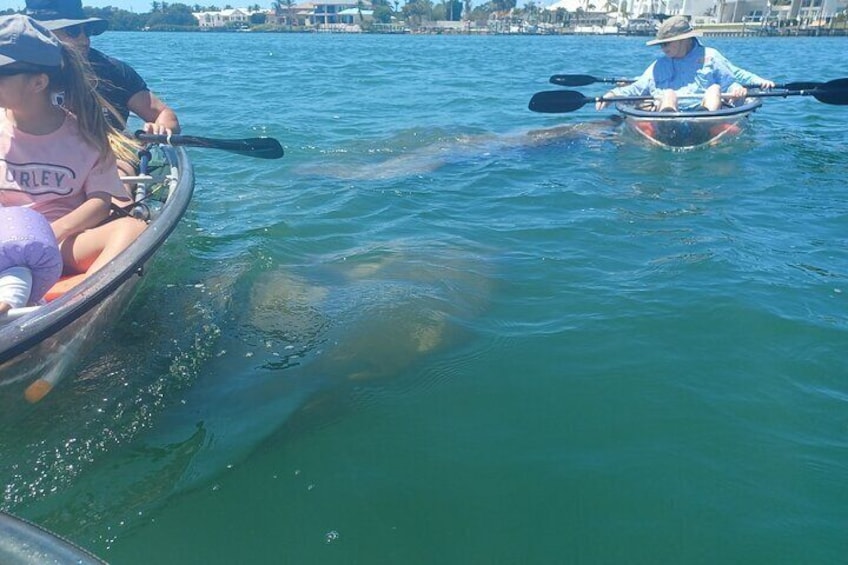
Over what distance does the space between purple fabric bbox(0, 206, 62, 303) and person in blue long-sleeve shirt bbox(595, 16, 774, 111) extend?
25.9 feet

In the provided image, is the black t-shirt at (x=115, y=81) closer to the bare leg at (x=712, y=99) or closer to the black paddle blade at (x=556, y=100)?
the black paddle blade at (x=556, y=100)

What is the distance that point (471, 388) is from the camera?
150 inches

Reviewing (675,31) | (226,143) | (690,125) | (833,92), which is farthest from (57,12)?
(833,92)

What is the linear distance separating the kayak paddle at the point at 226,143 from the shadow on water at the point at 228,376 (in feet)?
4.08

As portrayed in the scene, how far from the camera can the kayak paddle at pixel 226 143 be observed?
562 cm

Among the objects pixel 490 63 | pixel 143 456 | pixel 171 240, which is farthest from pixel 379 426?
pixel 490 63

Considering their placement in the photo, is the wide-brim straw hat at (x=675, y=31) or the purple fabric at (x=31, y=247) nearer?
the purple fabric at (x=31, y=247)

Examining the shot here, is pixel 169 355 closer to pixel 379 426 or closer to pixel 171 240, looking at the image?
pixel 379 426

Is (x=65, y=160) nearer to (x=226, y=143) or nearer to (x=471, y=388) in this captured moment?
(x=226, y=143)

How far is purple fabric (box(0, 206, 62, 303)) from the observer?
3.17m

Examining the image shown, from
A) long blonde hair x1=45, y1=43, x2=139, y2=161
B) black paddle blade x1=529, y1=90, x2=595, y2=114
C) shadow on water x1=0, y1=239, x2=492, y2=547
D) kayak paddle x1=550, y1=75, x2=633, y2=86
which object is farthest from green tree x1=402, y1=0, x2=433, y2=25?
long blonde hair x1=45, y1=43, x2=139, y2=161

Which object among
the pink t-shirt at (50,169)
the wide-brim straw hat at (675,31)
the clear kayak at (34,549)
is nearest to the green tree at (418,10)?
the wide-brim straw hat at (675,31)

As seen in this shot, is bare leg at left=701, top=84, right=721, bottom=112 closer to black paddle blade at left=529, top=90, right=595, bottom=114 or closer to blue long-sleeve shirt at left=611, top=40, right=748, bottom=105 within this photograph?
blue long-sleeve shirt at left=611, top=40, right=748, bottom=105

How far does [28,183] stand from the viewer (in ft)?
12.9
